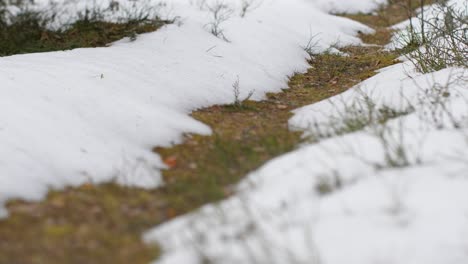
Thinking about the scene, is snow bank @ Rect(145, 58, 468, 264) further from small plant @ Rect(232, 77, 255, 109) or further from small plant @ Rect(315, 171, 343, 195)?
small plant @ Rect(232, 77, 255, 109)

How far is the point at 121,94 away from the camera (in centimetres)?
403

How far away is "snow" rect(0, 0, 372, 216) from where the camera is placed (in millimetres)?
3020

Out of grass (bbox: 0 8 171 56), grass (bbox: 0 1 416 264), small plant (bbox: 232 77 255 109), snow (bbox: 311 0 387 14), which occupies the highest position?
snow (bbox: 311 0 387 14)

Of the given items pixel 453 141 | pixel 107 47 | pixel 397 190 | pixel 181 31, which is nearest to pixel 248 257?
pixel 397 190

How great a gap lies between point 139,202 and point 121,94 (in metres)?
1.47

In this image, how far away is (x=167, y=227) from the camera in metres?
2.44

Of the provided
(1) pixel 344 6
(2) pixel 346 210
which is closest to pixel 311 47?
(2) pixel 346 210

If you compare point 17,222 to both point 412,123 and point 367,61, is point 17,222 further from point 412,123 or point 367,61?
point 367,61

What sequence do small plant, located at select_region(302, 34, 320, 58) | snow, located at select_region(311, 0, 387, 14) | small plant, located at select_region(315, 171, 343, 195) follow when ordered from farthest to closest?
snow, located at select_region(311, 0, 387, 14) < small plant, located at select_region(302, 34, 320, 58) < small plant, located at select_region(315, 171, 343, 195)

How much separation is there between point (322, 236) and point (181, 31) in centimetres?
414

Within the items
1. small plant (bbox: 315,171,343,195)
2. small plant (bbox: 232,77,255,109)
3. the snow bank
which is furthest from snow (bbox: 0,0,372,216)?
small plant (bbox: 315,171,343,195)

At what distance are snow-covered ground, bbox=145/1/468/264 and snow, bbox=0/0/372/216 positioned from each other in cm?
82

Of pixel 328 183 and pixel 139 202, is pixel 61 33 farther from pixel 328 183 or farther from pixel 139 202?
pixel 328 183

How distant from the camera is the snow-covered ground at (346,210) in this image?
6.84 feet
